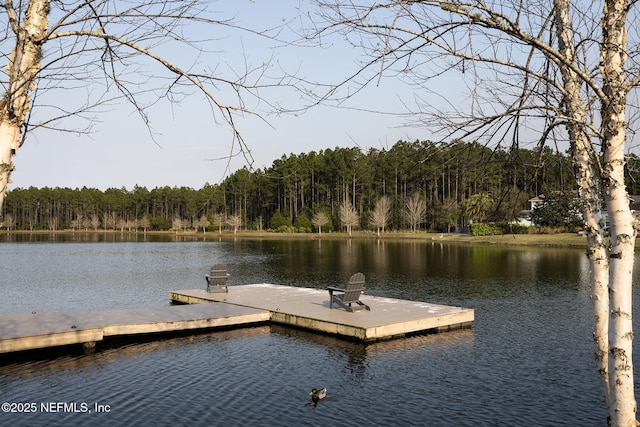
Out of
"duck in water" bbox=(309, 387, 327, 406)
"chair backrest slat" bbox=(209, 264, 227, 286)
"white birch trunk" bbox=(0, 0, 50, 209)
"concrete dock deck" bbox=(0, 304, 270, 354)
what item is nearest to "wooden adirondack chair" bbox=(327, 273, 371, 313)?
"concrete dock deck" bbox=(0, 304, 270, 354)

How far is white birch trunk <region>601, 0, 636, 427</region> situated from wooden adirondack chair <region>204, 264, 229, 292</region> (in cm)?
1892

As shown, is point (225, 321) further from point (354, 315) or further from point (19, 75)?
point (19, 75)

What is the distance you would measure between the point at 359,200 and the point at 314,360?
314ft

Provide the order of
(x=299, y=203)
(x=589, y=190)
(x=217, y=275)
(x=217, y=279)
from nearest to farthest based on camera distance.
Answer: (x=589, y=190) → (x=217, y=275) → (x=217, y=279) → (x=299, y=203)

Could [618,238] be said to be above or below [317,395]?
above

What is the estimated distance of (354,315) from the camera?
1753 centimetres

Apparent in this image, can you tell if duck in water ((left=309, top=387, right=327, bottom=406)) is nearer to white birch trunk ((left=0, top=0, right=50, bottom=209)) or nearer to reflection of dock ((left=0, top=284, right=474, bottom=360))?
reflection of dock ((left=0, top=284, right=474, bottom=360))

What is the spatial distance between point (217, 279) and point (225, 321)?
18.5 ft

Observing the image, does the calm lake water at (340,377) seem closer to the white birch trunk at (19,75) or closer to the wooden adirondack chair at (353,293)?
the wooden adirondack chair at (353,293)

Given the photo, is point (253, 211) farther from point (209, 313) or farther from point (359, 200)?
point (209, 313)

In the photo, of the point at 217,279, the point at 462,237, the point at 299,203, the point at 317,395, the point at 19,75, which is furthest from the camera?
the point at 299,203

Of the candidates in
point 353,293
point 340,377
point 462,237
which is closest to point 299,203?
point 462,237

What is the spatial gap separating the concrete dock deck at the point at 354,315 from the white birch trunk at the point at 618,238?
10862mm

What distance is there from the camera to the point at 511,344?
15.9 metres
